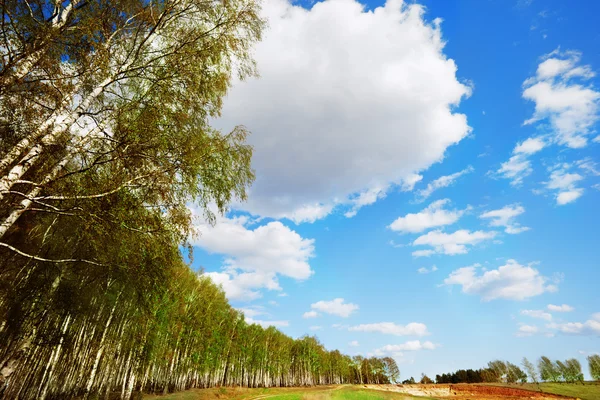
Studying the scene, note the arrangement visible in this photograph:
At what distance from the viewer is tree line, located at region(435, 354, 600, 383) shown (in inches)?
4198

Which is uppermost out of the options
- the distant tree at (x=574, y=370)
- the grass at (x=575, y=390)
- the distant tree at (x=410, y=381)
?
the distant tree at (x=574, y=370)

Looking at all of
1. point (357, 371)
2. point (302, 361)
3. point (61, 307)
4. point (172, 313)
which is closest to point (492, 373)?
point (357, 371)

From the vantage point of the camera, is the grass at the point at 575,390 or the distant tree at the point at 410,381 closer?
the grass at the point at 575,390

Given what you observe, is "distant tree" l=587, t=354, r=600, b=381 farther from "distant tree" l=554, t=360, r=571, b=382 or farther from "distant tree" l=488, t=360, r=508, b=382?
"distant tree" l=488, t=360, r=508, b=382

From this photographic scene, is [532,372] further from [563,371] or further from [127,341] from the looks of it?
[127,341]

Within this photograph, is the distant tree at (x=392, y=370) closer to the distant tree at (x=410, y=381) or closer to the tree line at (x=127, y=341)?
the distant tree at (x=410, y=381)

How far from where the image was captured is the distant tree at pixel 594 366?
346ft

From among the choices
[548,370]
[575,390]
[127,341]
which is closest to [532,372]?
[548,370]

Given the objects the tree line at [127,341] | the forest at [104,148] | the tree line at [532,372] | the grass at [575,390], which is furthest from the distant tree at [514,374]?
the forest at [104,148]

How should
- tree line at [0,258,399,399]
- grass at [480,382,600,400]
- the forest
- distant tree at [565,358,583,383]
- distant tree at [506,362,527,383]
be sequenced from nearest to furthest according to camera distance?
the forest < tree line at [0,258,399,399] < grass at [480,382,600,400] < distant tree at [565,358,583,383] < distant tree at [506,362,527,383]

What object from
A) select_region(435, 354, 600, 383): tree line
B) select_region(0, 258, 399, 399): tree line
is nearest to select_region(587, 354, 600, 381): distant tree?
select_region(435, 354, 600, 383): tree line

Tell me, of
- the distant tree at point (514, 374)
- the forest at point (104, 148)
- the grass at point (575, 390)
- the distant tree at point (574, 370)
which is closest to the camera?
the forest at point (104, 148)

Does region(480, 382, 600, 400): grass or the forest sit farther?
region(480, 382, 600, 400): grass

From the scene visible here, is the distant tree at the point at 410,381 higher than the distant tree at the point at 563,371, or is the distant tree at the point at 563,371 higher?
the distant tree at the point at 563,371
